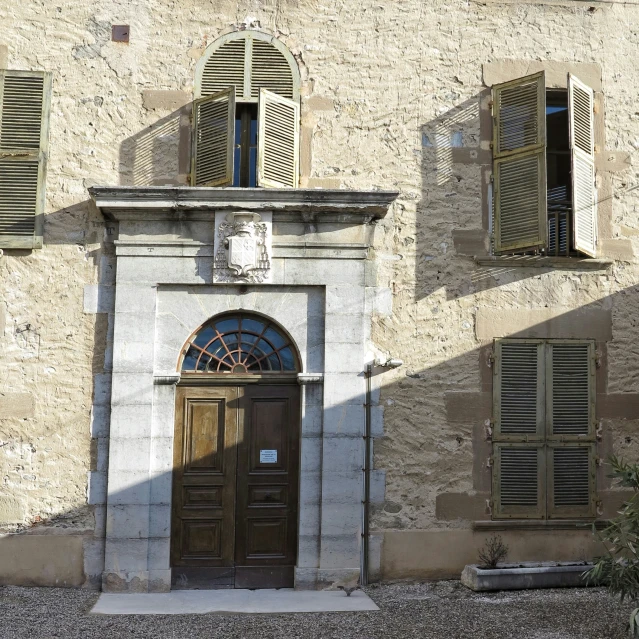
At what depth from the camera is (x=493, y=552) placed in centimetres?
744

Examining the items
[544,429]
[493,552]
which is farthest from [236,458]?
[544,429]

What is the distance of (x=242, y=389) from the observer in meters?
7.55

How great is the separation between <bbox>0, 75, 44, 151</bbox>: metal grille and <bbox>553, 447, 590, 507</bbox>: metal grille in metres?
5.43

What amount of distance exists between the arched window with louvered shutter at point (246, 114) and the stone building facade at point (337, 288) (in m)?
0.04

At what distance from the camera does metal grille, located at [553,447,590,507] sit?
7629mm

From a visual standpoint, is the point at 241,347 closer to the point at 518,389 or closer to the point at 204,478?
the point at 204,478

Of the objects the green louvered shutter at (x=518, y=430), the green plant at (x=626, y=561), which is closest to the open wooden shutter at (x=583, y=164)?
the green louvered shutter at (x=518, y=430)

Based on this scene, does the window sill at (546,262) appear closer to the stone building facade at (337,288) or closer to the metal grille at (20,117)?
the stone building facade at (337,288)

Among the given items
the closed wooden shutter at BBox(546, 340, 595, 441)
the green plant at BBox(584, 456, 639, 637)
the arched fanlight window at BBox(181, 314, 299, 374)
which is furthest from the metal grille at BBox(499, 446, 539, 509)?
the arched fanlight window at BBox(181, 314, 299, 374)

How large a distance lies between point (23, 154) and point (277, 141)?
2.25 metres

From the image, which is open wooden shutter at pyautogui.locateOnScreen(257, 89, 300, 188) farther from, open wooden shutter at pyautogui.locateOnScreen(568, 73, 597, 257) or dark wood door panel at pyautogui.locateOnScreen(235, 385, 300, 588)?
open wooden shutter at pyautogui.locateOnScreen(568, 73, 597, 257)

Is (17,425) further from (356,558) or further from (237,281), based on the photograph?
(356,558)

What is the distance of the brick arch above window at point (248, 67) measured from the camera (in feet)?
25.4

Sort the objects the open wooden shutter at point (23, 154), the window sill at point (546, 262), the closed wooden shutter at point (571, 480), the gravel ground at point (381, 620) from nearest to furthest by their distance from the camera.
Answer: the gravel ground at point (381, 620) < the open wooden shutter at point (23, 154) < the closed wooden shutter at point (571, 480) < the window sill at point (546, 262)
